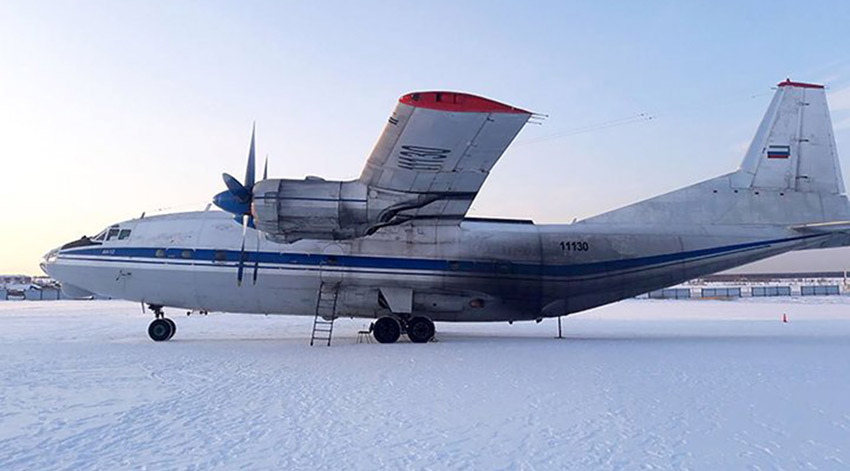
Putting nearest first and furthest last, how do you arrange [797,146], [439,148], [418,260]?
[439,148] → [418,260] → [797,146]

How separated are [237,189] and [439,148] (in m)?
4.85

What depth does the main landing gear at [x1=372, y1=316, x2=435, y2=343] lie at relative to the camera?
48.2 feet

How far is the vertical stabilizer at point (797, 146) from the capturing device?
52.2 feet

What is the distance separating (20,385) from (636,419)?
27.1 feet

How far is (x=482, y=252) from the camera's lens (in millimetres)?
15250

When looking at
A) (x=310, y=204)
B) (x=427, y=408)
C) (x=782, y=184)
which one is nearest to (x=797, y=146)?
(x=782, y=184)

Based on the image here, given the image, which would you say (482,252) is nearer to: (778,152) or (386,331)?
(386,331)

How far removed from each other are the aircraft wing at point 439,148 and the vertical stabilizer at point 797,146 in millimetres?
9253

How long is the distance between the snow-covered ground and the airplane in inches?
118

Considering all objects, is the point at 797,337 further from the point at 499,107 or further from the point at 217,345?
the point at 217,345

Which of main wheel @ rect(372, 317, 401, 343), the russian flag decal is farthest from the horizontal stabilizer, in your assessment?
main wheel @ rect(372, 317, 401, 343)

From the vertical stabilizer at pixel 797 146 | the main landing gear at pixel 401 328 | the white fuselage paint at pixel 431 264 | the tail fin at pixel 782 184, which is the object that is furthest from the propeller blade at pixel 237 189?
the vertical stabilizer at pixel 797 146

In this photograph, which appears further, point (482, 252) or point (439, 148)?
point (482, 252)

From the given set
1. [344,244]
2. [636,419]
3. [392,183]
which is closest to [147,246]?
[344,244]
